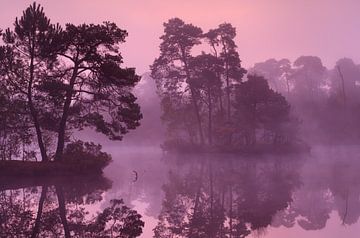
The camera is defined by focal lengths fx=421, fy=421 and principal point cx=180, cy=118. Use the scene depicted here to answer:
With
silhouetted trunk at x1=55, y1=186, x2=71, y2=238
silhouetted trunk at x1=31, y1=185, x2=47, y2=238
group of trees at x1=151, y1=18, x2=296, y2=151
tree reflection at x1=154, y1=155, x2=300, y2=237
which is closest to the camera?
silhouetted trunk at x1=31, y1=185, x2=47, y2=238

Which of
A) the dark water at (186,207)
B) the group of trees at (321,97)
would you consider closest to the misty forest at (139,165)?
the dark water at (186,207)

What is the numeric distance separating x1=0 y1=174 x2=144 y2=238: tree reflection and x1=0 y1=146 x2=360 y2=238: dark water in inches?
1.1

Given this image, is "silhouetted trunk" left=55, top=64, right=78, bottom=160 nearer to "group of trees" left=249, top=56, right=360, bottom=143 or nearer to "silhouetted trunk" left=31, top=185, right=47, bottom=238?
"silhouetted trunk" left=31, top=185, right=47, bottom=238

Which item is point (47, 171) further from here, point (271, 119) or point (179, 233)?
point (271, 119)

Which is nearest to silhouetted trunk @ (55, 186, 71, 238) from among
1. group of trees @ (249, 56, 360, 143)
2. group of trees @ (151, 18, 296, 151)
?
group of trees @ (151, 18, 296, 151)

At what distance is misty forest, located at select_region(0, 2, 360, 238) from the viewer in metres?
14.0

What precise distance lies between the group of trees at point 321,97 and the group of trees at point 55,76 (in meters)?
54.1

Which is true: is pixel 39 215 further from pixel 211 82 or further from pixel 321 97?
pixel 321 97

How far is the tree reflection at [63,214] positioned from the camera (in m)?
12.3

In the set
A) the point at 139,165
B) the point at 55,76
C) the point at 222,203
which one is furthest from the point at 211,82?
the point at 222,203

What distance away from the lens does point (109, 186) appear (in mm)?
24734

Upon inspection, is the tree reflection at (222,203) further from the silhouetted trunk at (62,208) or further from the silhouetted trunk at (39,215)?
the silhouetted trunk at (39,215)

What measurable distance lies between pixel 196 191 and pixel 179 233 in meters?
8.73

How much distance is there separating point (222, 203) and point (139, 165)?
23.5m
